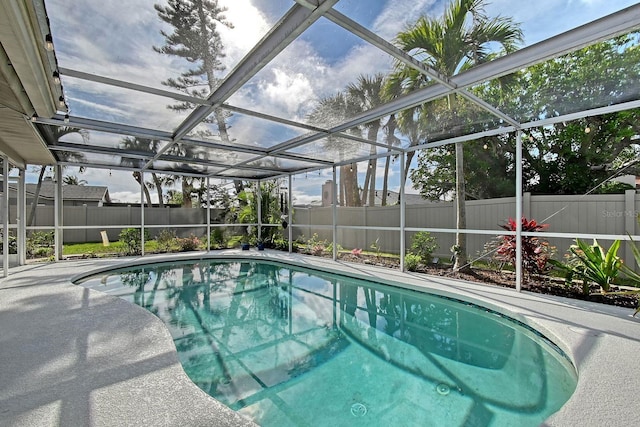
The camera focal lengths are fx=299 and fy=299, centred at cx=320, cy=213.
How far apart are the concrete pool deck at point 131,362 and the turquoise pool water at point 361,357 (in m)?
0.35

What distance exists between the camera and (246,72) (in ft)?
10.5

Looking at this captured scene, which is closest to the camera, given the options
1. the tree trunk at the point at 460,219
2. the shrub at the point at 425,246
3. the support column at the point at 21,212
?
the tree trunk at the point at 460,219

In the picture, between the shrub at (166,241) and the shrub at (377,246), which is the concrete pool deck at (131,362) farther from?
the shrub at (166,241)

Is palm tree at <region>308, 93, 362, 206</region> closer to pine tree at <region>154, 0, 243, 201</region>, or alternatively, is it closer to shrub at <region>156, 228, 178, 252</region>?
pine tree at <region>154, 0, 243, 201</region>

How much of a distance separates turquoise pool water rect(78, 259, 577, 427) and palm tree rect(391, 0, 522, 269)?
3308mm

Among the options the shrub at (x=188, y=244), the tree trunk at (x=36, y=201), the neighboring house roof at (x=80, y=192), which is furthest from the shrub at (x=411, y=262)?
the neighboring house roof at (x=80, y=192)

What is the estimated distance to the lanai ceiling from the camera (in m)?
2.50

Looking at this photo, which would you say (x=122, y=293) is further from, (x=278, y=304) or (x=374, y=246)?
(x=374, y=246)

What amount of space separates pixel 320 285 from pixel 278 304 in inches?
58.2

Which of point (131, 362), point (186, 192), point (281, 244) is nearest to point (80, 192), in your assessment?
point (186, 192)

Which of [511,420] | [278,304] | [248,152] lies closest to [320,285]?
[278,304]

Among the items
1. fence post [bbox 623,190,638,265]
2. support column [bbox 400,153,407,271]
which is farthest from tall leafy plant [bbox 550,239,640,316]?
support column [bbox 400,153,407,271]

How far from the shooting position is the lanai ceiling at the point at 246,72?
98.3 inches

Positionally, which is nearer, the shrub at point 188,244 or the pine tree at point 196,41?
the pine tree at point 196,41
